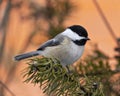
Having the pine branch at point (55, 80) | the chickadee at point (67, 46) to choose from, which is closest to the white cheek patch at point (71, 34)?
the chickadee at point (67, 46)

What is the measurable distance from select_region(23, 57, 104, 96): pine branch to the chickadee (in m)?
0.41

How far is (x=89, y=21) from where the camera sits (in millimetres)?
4105

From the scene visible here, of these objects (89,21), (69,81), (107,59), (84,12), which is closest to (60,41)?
(107,59)

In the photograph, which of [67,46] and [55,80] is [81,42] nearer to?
[67,46]

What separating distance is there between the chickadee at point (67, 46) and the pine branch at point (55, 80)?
0.41m

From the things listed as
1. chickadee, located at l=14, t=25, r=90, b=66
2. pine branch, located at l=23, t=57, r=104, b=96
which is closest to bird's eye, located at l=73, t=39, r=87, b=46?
chickadee, located at l=14, t=25, r=90, b=66

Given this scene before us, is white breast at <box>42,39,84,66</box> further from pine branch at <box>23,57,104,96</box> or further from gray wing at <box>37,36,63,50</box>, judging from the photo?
pine branch at <box>23,57,104,96</box>

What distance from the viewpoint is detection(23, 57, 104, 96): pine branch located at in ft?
2.69

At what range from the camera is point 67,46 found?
1385 millimetres

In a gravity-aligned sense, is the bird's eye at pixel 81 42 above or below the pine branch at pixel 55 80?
below

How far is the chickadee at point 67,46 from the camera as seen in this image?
1.30m

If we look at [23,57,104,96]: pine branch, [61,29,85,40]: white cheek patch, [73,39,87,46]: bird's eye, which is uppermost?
[23,57,104,96]: pine branch

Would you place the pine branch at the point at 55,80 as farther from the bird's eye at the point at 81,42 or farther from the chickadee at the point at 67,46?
the bird's eye at the point at 81,42

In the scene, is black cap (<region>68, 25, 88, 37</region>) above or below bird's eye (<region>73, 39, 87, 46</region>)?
above
